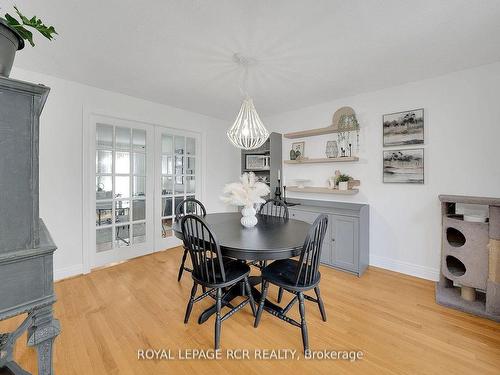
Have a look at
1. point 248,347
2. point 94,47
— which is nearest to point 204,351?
point 248,347

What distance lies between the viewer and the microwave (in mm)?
4270

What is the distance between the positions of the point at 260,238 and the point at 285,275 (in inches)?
13.9

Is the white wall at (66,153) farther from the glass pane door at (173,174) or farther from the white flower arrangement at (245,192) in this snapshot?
the white flower arrangement at (245,192)

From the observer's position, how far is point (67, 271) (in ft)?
9.23

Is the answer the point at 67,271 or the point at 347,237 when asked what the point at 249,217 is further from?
the point at 67,271

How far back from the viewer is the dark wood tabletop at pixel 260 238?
64.7 inches

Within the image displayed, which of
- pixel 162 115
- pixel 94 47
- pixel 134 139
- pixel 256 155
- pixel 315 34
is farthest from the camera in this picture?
pixel 256 155

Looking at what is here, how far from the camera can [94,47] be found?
2.08 metres

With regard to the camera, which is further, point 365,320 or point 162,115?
A: point 162,115

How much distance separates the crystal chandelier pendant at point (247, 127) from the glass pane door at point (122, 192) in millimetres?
1743

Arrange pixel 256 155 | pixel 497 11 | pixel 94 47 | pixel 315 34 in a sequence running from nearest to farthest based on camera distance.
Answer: pixel 497 11
pixel 315 34
pixel 94 47
pixel 256 155

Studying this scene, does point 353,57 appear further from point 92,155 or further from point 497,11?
point 92,155

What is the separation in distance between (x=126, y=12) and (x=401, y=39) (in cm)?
215

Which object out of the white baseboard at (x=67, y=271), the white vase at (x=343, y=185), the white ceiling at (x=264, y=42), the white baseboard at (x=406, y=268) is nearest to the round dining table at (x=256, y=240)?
the white vase at (x=343, y=185)
